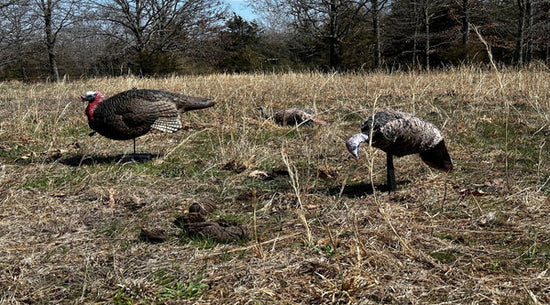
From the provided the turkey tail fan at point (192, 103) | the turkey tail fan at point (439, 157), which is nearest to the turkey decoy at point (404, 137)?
the turkey tail fan at point (439, 157)

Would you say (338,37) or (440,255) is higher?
(338,37)

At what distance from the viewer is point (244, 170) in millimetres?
4387

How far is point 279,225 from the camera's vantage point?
302cm

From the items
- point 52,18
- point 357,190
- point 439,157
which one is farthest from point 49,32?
point 439,157

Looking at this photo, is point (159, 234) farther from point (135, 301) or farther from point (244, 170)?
point (244, 170)

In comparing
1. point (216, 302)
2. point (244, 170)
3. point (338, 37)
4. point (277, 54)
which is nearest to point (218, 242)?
point (216, 302)

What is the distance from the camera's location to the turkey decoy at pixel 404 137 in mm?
3195

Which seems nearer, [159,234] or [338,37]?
[159,234]

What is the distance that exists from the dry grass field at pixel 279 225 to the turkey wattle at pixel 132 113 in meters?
0.37

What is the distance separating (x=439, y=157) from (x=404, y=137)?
1.40 feet

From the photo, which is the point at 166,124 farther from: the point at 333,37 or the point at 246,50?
the point at 246,50

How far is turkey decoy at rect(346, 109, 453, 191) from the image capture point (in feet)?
10.5

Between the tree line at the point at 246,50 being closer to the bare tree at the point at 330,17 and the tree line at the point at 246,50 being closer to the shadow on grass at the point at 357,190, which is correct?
the bare tree at the point at 330,17

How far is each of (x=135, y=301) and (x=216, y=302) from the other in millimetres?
404
